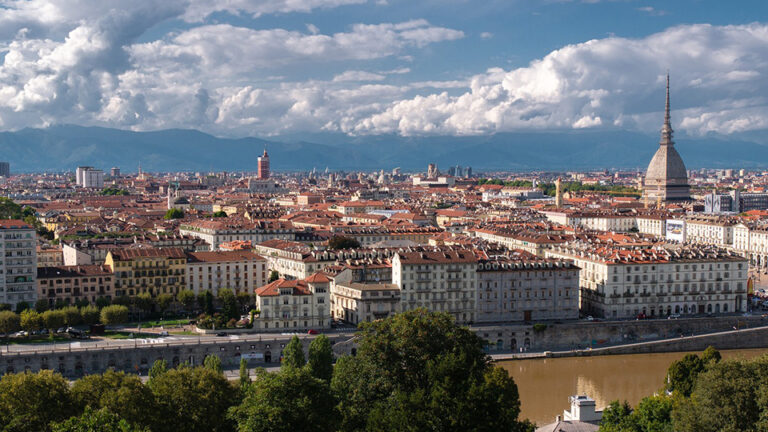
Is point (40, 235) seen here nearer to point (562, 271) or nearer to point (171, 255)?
point (171, 255)

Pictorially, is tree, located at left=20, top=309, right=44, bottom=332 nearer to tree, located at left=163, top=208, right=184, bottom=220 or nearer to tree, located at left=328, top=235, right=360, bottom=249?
tree, located at left=328, top=235, right=360, bottom=249

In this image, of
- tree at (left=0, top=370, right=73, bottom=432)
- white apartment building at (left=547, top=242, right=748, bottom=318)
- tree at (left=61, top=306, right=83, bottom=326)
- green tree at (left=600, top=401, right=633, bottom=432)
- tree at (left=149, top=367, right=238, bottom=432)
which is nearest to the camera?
tree at (left=0, top=370, right=73, bottom=432)

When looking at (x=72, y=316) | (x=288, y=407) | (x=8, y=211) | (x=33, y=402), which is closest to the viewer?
(x=288, y=407)

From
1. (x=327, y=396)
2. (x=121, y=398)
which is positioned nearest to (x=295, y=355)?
(x=121, y=398)

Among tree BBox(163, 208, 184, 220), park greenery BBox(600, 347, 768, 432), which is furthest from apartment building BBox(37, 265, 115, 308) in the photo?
tree BBox(163, 208, 184, 220)

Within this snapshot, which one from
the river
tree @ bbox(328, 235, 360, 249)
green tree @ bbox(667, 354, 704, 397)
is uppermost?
tree @ bbox(328, 235, 360, 249)

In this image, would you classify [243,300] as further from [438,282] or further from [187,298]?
[438,282]

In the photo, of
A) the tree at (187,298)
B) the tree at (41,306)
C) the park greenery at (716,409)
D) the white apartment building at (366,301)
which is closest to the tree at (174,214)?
the tree at (187,298)
